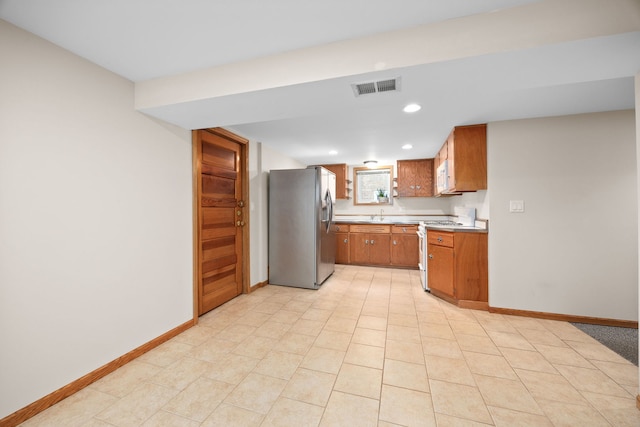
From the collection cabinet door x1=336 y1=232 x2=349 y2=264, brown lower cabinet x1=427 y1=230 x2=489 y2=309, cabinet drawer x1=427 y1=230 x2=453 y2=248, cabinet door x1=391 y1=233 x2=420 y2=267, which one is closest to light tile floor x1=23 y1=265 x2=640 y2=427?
brown lower cabinet x1=427 y1=230 x2=489 y2=309

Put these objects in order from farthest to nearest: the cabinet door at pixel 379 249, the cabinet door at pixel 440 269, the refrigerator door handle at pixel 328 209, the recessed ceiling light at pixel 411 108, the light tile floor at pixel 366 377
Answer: the cabinet door at pixel 379 249 → the refrigerator door handle at pixel 328 209 → the cabinet door at pixel 440 269 → the recessed ceiling light at pixel 411 108 → the light tile floor at pixel 366 377

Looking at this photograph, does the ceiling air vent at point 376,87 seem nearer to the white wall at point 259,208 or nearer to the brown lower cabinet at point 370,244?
the white wall at point 259,208

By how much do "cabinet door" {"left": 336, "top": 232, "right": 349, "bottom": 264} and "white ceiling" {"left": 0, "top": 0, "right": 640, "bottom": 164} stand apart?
332 centimetres

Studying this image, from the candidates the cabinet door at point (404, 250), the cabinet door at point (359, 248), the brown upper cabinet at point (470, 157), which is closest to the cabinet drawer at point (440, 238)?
the brown upper cabinet at point (470, 157)

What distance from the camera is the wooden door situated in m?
2.80

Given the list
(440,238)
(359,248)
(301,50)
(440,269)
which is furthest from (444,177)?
(301,50)

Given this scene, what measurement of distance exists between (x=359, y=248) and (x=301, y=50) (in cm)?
407

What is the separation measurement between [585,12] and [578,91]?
1223 mm

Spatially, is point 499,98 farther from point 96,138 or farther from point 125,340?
point 125,340

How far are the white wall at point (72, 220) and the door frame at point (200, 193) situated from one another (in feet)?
1.02

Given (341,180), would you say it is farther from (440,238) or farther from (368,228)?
(440,238)

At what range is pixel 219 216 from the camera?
3.09 meters

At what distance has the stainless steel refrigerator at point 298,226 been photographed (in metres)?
3.76

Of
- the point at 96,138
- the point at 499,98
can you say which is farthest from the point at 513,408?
the point at 96,138
